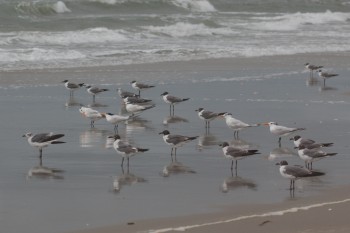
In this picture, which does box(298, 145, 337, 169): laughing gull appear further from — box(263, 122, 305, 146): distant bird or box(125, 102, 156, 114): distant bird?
box(125, 102, 156, 114): distant bird

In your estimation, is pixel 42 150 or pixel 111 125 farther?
pixel 111 125

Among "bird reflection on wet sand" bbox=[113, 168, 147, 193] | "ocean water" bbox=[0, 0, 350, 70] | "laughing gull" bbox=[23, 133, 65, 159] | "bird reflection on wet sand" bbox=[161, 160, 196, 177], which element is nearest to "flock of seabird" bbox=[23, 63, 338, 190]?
"laughing gull" bbox=[23, 133, 65, 159]

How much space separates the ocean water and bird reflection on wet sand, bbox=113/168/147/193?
12.2 meters

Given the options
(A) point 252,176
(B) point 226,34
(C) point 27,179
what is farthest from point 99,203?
(B) point 226,34

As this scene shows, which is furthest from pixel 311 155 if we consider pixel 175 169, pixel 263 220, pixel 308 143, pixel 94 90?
pixel 94 90

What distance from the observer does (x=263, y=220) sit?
9328 mm

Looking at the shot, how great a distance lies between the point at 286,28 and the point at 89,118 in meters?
25.9

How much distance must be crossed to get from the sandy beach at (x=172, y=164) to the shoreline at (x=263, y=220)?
0.01m

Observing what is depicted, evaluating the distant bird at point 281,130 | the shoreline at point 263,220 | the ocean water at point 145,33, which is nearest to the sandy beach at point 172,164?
the shoreline at point 263,220

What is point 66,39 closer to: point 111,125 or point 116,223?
point 111,125

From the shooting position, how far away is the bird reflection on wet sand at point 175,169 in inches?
463

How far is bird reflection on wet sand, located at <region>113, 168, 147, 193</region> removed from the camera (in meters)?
11.0

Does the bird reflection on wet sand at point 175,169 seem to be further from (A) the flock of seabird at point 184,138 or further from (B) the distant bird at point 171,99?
(B) the distant bird at point 171,99

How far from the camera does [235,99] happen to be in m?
18.3
